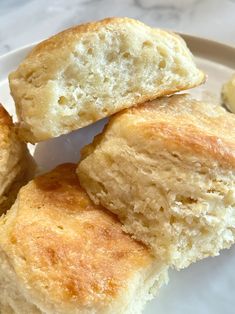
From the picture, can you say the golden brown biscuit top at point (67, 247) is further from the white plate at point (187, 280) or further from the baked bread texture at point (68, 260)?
the white plate at point (187, 280)

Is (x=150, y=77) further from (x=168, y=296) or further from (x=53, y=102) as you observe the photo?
(x=168, y=296)

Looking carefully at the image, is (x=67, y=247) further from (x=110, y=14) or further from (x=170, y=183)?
(x=110, y=14)

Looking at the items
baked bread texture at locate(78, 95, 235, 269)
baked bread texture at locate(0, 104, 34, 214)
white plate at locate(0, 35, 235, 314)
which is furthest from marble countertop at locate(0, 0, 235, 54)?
baked bread texture at locate(78, 95, 235, 269)

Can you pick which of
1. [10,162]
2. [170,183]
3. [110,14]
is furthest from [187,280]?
[110,14]

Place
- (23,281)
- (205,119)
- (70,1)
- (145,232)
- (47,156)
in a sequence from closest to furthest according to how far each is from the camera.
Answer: (23,281) → (145,232) → (205,119) → (47,156) → (70,1)

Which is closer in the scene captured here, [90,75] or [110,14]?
[90,75]

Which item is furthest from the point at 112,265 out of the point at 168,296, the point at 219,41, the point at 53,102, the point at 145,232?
the point at 219,41

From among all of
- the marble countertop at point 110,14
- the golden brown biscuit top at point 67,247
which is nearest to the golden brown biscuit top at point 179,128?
the golden brown biscuit top at point 67,247
